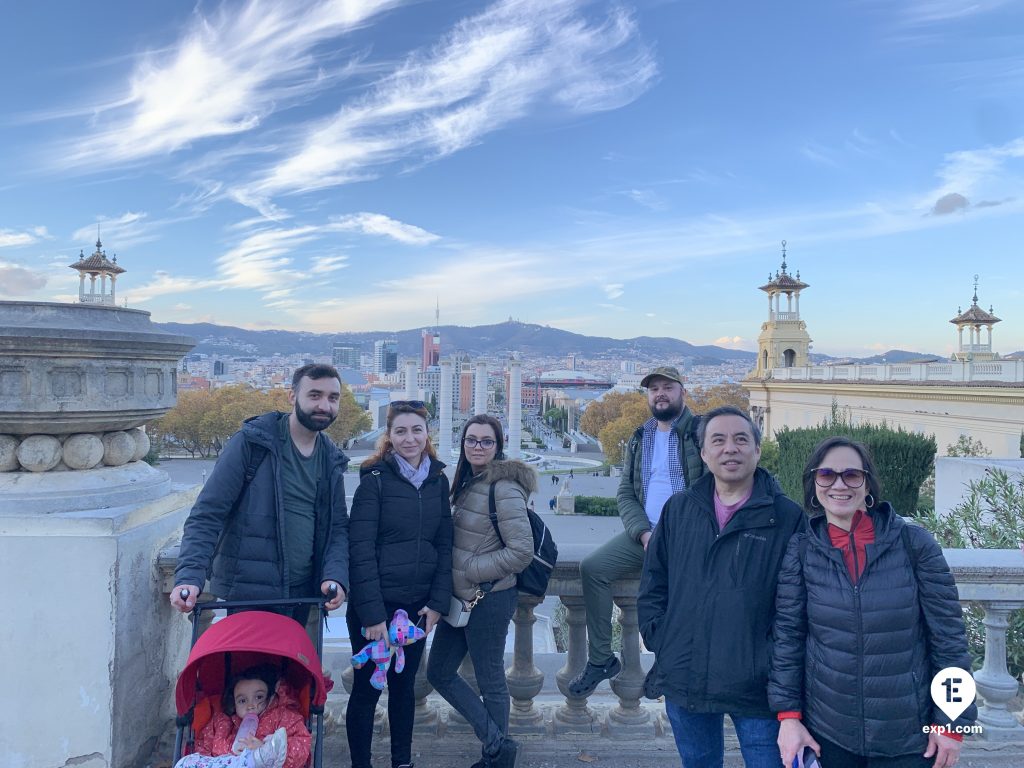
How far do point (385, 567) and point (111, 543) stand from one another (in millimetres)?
979

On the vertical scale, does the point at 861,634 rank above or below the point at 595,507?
above

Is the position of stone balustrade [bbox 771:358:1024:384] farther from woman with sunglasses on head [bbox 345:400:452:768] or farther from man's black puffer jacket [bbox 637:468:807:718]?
woman with sunglasses on head [bbox 345:400:452:768]

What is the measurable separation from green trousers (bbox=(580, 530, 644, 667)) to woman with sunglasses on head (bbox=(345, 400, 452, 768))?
64cm

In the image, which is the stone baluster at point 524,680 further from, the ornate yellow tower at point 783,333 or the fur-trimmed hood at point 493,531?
the ornate yellow tower at point 783,333

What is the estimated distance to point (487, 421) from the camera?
2916mm

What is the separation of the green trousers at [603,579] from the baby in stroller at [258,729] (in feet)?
3.94

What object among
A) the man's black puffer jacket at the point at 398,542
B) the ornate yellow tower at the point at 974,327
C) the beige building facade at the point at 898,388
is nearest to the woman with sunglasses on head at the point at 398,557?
the man's black puffer jacket at the point at 398,542

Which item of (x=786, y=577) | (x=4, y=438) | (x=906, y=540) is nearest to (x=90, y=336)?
(x=4, y=438)

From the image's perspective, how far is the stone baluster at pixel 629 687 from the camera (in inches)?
120

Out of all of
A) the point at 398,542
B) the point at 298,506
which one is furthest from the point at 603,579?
the point at 298,506

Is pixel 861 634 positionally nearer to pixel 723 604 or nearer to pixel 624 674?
pixel 723 604

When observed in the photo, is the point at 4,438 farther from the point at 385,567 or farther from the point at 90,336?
the point at 385,567

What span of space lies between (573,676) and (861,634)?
145cm

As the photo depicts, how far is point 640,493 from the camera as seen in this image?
3.14 meters
